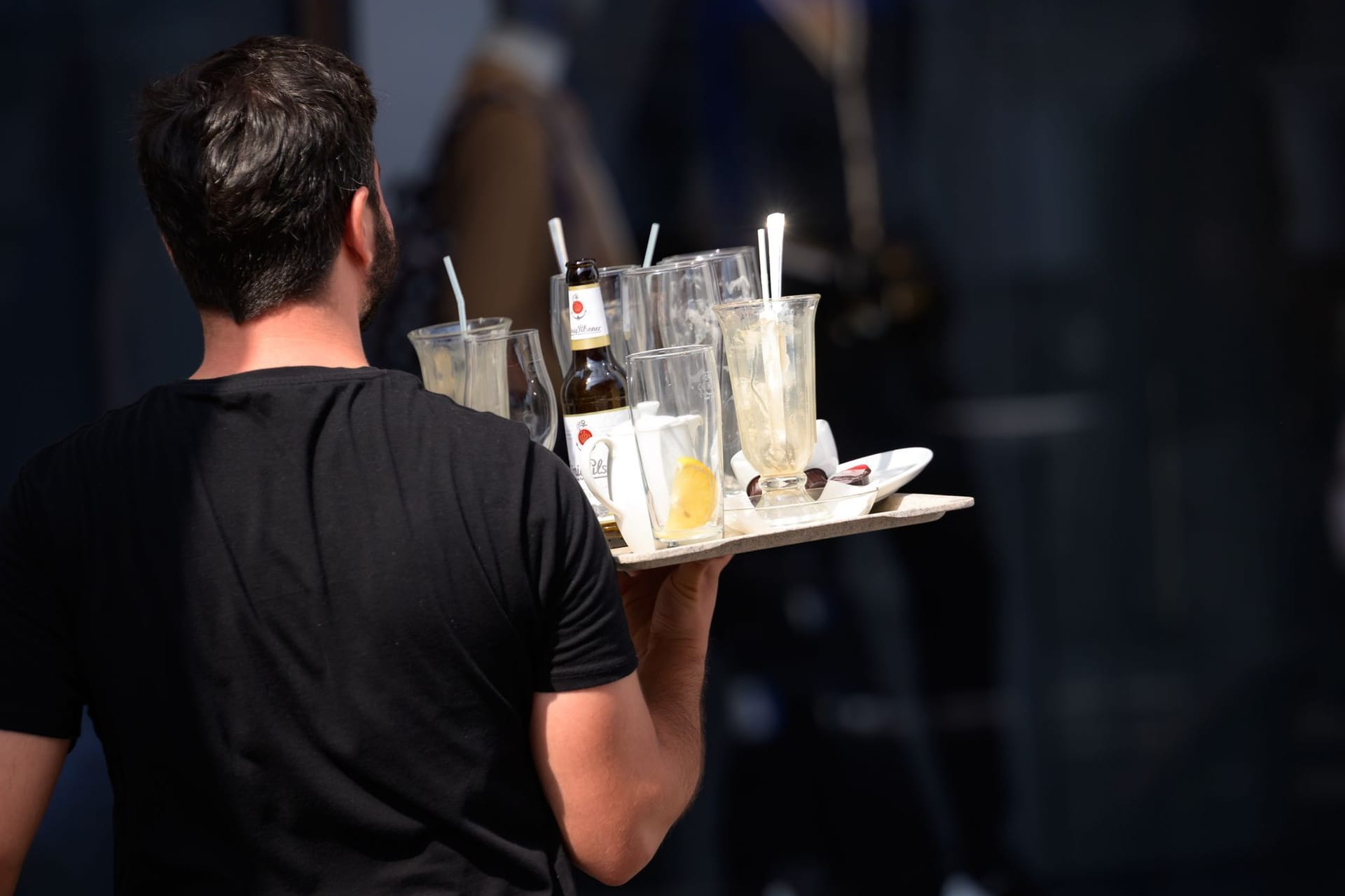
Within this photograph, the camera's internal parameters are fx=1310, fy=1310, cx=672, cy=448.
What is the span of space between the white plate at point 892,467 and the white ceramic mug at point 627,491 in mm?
317

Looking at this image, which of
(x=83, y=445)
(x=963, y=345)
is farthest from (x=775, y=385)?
(x=963, y=345)

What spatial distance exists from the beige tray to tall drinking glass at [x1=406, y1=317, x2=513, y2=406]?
1.04 feet

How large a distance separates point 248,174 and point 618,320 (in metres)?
0.62

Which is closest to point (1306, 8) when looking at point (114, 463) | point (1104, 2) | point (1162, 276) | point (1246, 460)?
point (1104, 2)

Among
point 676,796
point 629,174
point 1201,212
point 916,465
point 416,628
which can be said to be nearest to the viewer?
point 416,628

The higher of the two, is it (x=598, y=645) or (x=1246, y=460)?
(x=598, y=645)

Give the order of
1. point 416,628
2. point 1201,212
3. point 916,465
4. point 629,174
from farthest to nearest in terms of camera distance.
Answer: point 1201,212
point 629,174
point 916,465
point 416,628

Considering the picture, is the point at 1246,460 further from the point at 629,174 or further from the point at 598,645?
the point at 598,645

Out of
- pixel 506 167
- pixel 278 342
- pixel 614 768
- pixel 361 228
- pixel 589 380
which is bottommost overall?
pixel 614 768

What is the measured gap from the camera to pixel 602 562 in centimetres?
138

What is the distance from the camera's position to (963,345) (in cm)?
334

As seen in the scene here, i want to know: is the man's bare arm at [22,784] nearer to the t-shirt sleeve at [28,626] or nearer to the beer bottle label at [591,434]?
the t-shirt sleeve at [28,626]

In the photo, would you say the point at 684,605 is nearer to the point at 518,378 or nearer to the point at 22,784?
the point at 518,378

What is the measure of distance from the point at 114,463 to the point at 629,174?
81.1 inches
